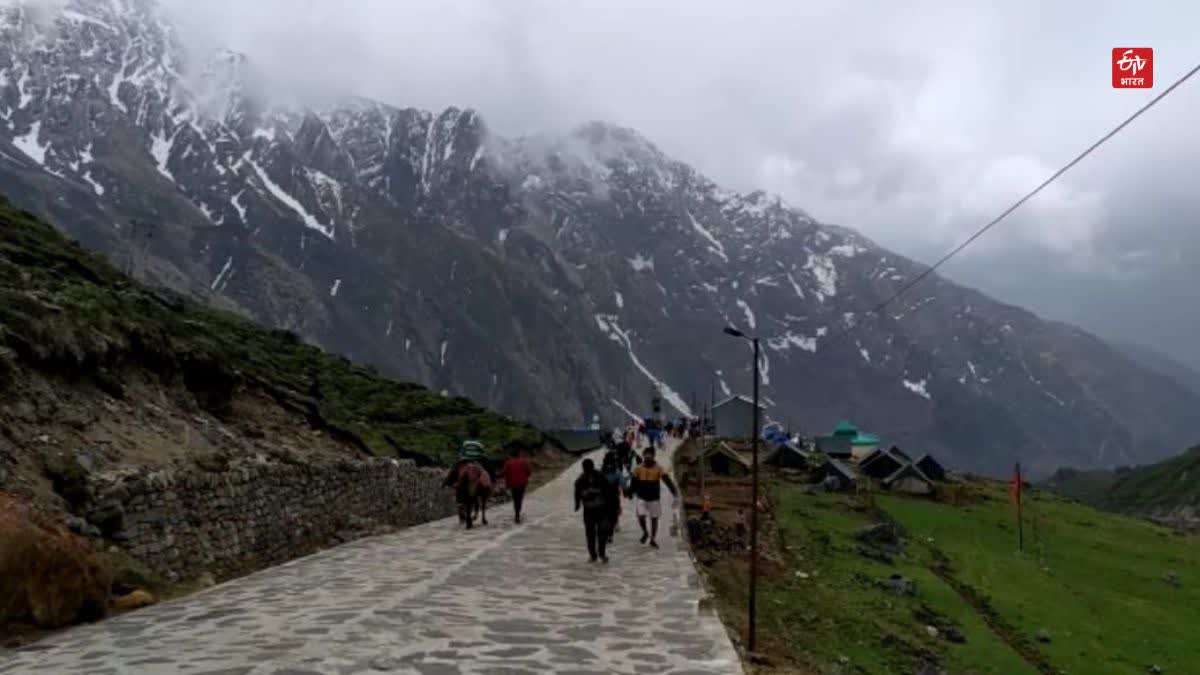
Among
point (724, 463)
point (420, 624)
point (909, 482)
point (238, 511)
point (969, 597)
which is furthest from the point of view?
point (909, 482)

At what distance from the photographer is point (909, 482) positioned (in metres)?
61.2

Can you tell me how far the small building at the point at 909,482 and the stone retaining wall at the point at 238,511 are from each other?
4273cm

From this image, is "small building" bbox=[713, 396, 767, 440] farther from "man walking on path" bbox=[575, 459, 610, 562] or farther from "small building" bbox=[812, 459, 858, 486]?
"man walking on path" bbox=[575, 459, 610, 562]

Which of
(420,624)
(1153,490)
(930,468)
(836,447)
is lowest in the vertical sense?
(1153,490)

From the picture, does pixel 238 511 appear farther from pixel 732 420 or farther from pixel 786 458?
pixel 732 420

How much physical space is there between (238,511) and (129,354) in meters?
5.39

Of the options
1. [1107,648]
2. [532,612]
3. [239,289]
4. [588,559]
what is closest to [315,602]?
[532,612]

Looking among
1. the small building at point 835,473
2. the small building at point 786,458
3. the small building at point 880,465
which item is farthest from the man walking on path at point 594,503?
the small building at point 786,458

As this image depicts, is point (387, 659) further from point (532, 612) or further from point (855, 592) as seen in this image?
point (855, 592)

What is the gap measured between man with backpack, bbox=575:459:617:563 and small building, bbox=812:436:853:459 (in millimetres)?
65206

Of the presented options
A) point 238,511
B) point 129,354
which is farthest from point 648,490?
point 129,354

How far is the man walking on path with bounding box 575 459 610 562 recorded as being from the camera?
1620cm

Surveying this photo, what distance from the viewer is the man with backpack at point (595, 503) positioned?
638 inches

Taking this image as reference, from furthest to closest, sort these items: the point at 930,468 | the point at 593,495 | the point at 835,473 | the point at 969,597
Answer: the point at 930,468, the point at 835,473, the point at 969,597, the point at 593,495
